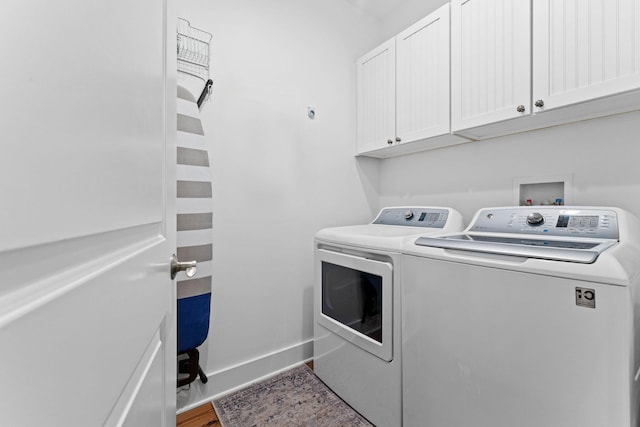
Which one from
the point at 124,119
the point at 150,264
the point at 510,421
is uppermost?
the point at 124,119

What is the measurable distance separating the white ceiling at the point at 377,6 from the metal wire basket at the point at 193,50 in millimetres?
1333

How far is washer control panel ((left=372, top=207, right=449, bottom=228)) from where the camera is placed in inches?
71.1

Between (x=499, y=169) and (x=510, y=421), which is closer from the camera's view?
(x=510, y=421)

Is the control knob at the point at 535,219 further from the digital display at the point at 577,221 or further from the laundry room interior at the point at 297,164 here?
the laundry room interior at the point at 297,164

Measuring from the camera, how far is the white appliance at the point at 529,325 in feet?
2.59

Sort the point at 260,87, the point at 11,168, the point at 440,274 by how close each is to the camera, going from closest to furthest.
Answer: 1. the point at 11,168
2. the point at 440,274
3. the point at 260,87

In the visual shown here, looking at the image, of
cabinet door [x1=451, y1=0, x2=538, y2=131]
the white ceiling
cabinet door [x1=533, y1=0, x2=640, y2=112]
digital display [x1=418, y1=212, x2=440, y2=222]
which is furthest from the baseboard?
the white ceiling

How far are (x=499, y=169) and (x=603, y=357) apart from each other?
126cm

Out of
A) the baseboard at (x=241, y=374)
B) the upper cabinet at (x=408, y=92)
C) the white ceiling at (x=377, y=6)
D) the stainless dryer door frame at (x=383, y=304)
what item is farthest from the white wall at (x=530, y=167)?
the baseboard at (x=241, y=374)

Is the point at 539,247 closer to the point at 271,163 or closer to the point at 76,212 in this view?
the point at 76,212

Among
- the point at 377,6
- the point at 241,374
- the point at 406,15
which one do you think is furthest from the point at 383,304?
the point at 377,6

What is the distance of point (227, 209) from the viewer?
176cm

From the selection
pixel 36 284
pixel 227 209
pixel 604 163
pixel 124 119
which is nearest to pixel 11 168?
pixel 36 284

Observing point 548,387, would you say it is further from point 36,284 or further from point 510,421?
point 36,284
